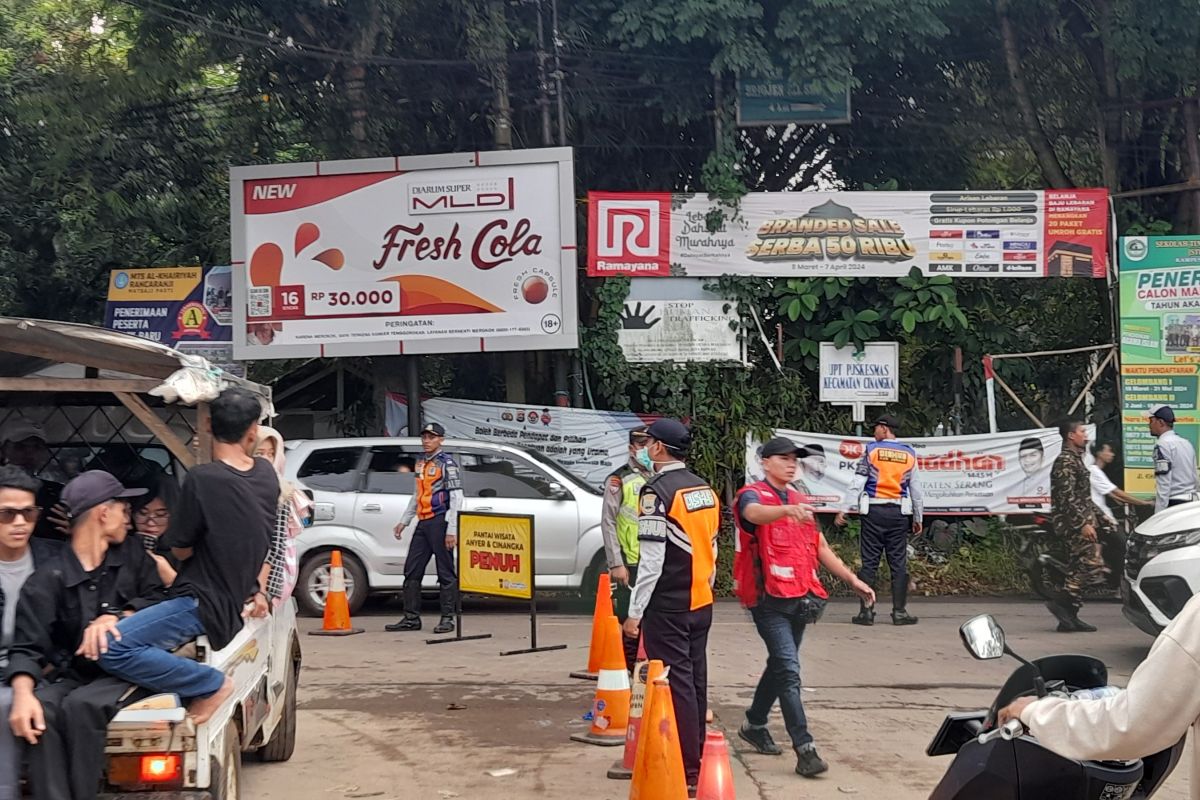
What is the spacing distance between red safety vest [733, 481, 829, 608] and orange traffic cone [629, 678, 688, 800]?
128cm

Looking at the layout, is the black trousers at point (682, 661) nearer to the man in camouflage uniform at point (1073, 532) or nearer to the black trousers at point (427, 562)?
the black trousers at point (427, 562)

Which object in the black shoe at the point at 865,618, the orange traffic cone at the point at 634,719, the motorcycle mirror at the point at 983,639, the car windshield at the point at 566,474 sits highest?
the motorcycle mirror at the point at 983,639

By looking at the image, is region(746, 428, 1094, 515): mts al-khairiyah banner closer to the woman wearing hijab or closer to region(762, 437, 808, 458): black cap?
region(762, 437, 808, 458): black cap

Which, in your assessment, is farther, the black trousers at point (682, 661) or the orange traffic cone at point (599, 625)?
the orange traffic cone at point (599, 625)

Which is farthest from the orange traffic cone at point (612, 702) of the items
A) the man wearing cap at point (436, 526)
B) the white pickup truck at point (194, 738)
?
the man wearing cap at point (436, 526)

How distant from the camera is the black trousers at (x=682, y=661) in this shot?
234 inches

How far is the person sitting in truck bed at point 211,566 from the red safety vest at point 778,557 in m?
2.65

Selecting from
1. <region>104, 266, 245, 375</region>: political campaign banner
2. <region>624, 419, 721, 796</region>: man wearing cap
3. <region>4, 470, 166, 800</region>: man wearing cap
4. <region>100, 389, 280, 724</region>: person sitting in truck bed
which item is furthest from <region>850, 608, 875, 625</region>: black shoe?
<region>104, 266, 245, 375</region>: political campaign banner

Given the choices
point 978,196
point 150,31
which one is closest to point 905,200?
point 978,196

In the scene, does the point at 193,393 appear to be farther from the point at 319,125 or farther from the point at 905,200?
the point at 319,125

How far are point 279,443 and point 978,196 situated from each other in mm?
10929

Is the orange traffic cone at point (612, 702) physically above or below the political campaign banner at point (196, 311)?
below

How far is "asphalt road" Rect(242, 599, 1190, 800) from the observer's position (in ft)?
20.8

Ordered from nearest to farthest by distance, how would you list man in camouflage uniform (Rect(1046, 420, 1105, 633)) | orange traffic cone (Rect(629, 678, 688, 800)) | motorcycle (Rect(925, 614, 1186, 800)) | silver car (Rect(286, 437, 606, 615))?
motorcycle (Rect(925, 614, 1186, 800)) → orange traffic cone (Rect(629, 678, 688, 800)) → man in camouflage uniform (Rect(1046, 420, 1105, 633)) → silver car (Rect(286, 437, 606, 615))
